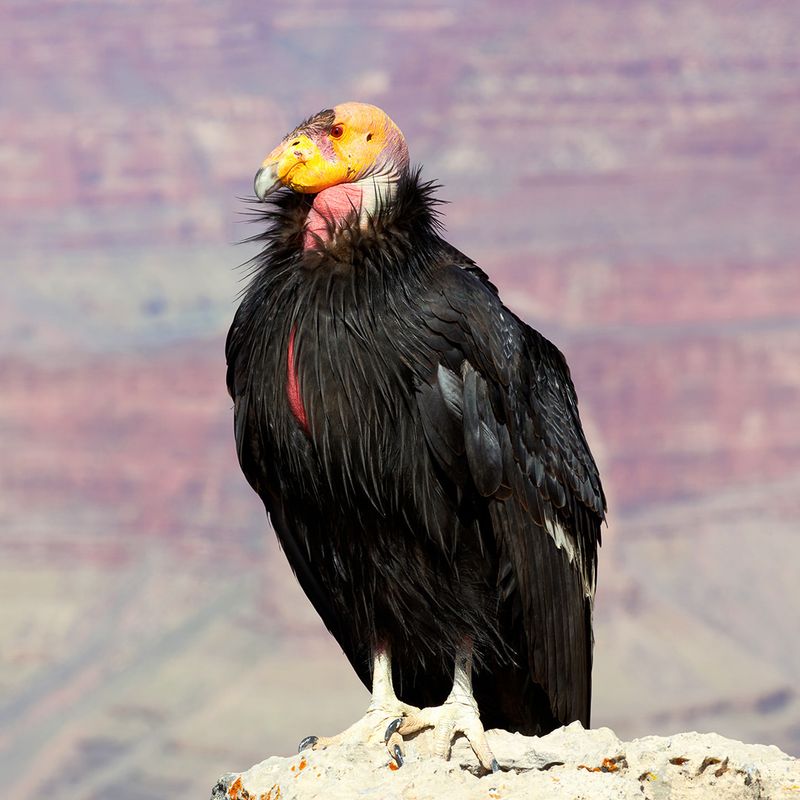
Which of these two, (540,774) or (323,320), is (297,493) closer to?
(323,320)

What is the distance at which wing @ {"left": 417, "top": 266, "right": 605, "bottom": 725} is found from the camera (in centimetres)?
699

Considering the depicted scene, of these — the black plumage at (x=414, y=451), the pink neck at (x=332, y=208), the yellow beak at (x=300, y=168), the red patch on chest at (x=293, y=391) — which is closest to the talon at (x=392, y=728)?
the black plumage at (x=414, y=451)

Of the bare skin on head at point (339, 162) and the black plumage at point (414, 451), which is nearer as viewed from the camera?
the black plumage at point (414, 451)

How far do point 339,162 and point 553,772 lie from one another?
3.21 meters

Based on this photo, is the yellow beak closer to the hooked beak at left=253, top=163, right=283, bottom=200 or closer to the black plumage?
the hooked beak at left=253, top=163, right=283, bottom=200

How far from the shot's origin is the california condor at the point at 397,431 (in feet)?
22.7

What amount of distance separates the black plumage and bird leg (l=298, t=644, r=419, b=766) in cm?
15

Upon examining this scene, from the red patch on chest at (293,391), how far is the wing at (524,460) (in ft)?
1.97

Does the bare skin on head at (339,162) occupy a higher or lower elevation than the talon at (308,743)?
higher

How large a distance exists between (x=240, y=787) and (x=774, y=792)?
101 inches

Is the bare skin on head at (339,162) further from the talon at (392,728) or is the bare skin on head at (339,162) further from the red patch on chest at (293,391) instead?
the talon at (392,728)

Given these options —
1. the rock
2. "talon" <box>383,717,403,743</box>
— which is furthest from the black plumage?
the rock

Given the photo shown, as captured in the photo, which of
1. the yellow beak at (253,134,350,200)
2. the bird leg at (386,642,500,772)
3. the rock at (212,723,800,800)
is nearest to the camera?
the rock at (212,723,800,800)

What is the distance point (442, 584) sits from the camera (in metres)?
7.31
